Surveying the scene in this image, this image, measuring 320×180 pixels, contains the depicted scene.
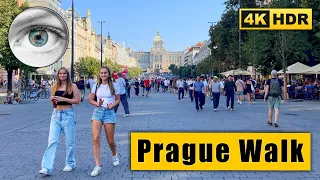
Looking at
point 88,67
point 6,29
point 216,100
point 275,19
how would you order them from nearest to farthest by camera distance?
point 275,19 < point 216,100 < point 6,29 < point 88,67

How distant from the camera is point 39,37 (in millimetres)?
13102

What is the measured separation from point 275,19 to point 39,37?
7326 mm

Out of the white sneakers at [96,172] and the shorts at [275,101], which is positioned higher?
the shorts at [275,101]

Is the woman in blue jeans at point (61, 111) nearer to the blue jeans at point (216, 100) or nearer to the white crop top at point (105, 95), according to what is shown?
the white crop top at point (105, 95)

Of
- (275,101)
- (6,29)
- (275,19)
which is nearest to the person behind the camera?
(275,19)

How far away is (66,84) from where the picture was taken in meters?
7.07

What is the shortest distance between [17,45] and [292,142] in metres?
10.2

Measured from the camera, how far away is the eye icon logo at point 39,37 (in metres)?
12.1

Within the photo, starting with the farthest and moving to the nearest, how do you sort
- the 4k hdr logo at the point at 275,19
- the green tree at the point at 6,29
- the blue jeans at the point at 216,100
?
1. the green tree at the point at 6,29
2. the blue jeans at the point at 216,100
3. the 4k hdr logo at the point at 275,19

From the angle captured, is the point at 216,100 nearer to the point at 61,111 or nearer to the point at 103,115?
the point at 103,115

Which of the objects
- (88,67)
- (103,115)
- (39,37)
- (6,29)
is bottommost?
(103,115)

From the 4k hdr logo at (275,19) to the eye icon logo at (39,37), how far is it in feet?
15.9

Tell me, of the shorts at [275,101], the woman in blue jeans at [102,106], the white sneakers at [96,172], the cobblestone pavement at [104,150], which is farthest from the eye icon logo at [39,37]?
the shorts at [275,101]

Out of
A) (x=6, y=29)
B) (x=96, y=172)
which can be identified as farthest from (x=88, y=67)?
(x=96, y=172)
